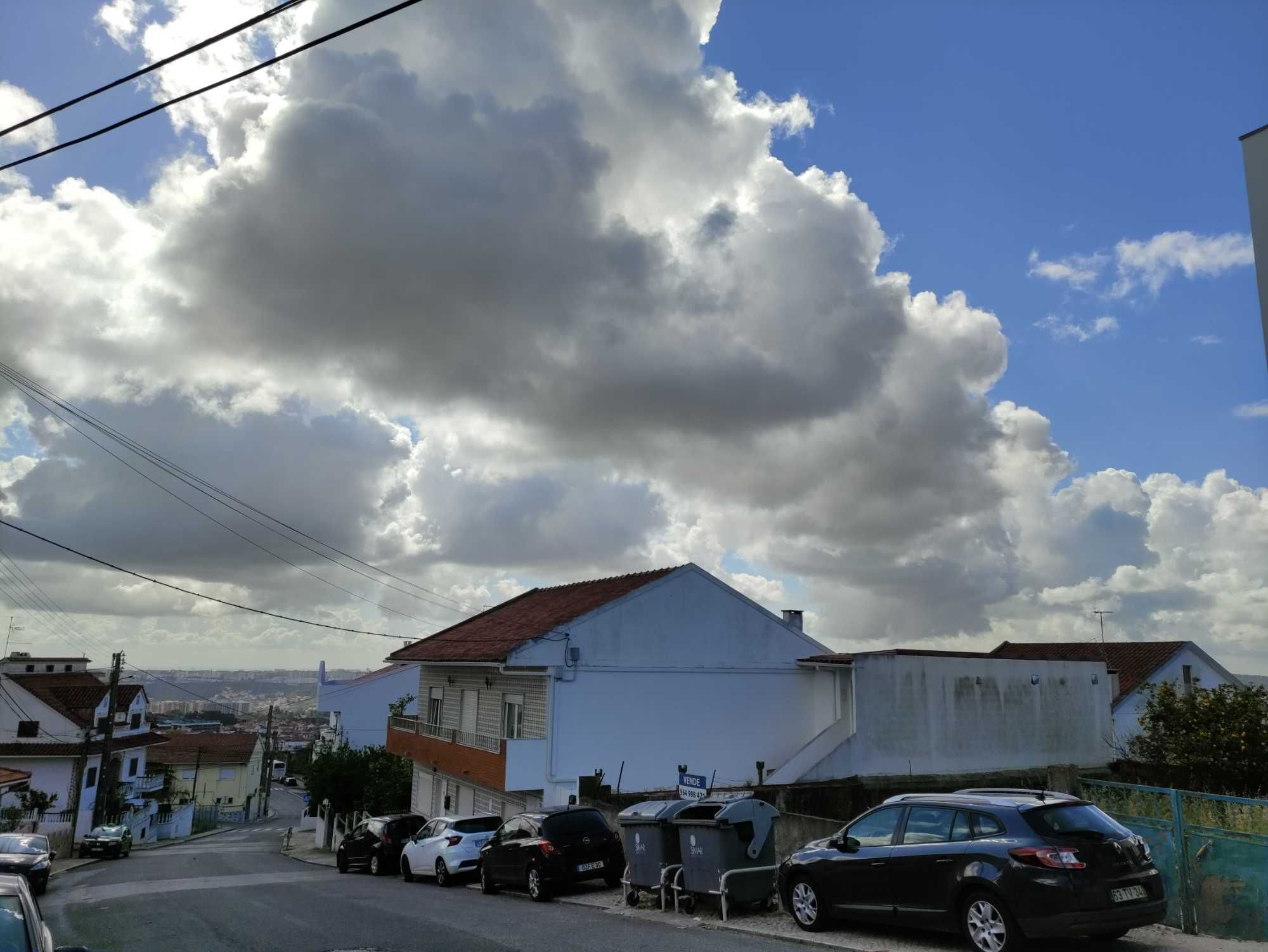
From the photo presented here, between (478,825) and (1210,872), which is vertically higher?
(1210,872)

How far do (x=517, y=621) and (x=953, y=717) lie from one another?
14.0 meters

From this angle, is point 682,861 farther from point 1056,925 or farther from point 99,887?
point 99,887

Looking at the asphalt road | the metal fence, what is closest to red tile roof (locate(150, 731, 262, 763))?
the asphalt road

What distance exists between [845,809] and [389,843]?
37.5ft

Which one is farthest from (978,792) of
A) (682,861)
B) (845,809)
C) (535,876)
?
(845,809)

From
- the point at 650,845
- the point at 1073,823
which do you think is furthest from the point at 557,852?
the point at 1073,823

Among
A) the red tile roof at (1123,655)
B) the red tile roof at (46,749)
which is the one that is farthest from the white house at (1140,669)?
the red tile roof at (46,749)

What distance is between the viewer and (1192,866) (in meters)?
9.74

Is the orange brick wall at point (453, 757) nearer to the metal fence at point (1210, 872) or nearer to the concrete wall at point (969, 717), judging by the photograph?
the concrete wall at point (969, 717)

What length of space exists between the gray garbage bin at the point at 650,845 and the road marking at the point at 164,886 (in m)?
10.8

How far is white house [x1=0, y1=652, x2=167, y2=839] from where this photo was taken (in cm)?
4722

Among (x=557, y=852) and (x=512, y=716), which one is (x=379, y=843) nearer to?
(x=512, y=716)

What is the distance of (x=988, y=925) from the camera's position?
8.70m

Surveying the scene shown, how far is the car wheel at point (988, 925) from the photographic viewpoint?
27.8ft
